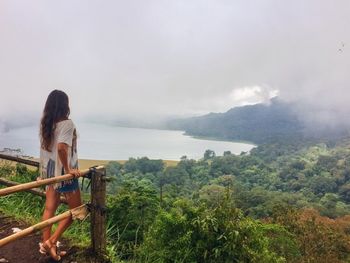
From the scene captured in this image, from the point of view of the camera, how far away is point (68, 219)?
347cm

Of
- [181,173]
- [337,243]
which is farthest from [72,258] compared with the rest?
[181,173]

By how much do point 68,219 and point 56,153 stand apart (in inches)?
24.2

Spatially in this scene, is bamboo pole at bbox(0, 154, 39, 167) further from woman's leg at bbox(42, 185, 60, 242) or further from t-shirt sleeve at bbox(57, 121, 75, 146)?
t-shirt sleeve at bbox(57, 121, 75, 146)

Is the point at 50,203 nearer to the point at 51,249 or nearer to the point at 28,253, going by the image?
the point at 51,249

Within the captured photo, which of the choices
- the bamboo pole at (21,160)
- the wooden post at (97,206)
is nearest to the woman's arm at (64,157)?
the wooden post at (97,206)

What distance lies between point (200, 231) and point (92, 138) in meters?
135

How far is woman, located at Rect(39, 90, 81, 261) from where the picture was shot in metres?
3.33

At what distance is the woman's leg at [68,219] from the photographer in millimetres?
3492

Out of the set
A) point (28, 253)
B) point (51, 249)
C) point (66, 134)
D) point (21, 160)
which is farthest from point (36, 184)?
point (21, 160)

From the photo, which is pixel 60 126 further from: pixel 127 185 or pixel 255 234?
pixel 127 185

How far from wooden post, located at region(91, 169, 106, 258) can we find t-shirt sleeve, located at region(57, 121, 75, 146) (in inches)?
16.4

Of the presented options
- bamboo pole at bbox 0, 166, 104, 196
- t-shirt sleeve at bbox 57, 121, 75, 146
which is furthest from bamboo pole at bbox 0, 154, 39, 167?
t-shirt sleeve at bbox 57, 121, 75, 146

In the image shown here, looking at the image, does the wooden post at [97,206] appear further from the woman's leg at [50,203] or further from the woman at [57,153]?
the woman's leg at [50,203]

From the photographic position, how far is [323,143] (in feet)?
511
